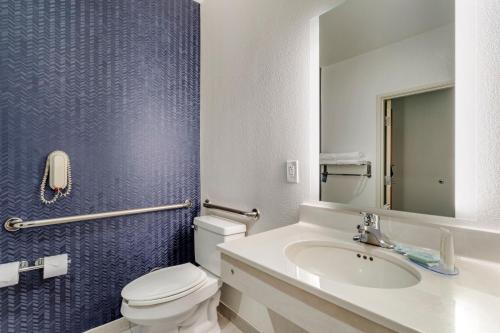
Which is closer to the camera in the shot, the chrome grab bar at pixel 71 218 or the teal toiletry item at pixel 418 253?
the teal toiletry item at pixel 418 253

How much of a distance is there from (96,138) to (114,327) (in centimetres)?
124

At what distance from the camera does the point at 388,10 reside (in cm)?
100

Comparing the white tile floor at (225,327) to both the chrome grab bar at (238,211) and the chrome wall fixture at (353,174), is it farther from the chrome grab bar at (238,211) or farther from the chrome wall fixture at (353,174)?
the chrome wall fixture at (353,174)

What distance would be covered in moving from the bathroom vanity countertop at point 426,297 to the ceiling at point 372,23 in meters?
0.86

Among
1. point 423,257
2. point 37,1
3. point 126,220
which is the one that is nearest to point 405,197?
point 423,257

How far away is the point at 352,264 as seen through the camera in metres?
0.92

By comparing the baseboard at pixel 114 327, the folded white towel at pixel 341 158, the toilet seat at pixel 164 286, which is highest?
the folded white towel at pixel 341 158

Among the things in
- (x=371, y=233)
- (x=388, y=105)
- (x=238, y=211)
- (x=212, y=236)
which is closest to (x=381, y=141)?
(x=388, y=105)

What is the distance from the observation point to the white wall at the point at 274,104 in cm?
76

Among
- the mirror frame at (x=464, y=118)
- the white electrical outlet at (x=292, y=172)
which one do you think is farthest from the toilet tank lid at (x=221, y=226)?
the mirror frame at (x=464, y=118)

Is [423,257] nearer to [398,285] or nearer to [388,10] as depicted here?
[398,285]

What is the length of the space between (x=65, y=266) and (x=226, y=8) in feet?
6.43

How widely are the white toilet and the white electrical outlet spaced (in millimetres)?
485

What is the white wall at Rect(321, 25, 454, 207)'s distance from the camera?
2.90ft
